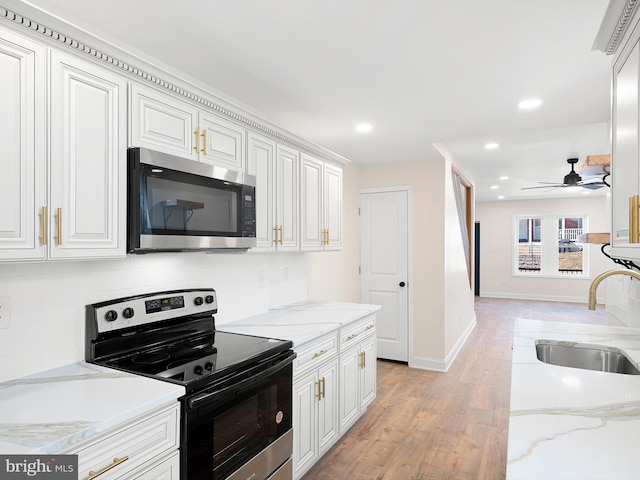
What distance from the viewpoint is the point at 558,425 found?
3.71 ft

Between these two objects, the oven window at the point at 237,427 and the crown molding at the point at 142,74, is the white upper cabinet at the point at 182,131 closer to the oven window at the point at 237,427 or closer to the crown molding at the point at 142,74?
the crown molding at the point at 142,74

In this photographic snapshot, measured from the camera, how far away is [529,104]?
2.72 metres

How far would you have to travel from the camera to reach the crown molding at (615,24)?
133cm

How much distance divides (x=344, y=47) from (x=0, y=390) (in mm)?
2049

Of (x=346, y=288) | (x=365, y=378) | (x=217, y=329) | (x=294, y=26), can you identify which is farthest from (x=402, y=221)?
(x=294, y=26)

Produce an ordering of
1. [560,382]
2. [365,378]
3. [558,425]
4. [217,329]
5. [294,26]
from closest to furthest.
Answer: [558,425] < [560,382] < [294,26] < [217,329] < [365,378]

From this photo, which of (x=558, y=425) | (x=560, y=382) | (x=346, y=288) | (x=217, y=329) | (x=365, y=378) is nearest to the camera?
(x=558, y=425)

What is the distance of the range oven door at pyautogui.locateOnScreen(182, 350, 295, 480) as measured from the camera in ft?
4.87

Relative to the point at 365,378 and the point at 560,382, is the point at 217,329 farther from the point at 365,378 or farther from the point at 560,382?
the point at 560,382

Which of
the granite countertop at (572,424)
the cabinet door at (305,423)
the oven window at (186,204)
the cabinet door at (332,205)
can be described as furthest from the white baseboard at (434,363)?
the oven window at (186,204)

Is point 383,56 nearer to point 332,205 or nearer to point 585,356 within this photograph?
point 332,205

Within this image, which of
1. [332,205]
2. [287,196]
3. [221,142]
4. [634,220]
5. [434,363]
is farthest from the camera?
[434,363]

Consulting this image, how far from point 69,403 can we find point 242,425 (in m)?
0.75

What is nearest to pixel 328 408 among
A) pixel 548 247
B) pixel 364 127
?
pixel 364 127
